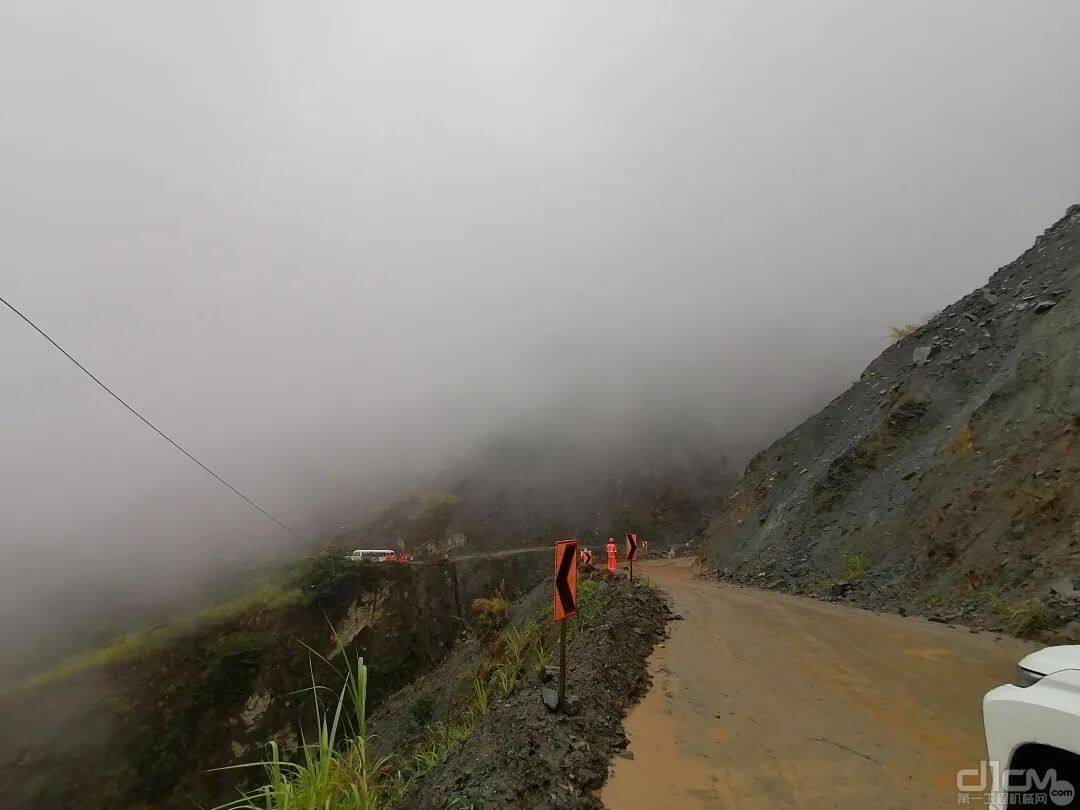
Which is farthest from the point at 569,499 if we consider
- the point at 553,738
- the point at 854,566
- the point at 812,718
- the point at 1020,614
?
the point at 553,738

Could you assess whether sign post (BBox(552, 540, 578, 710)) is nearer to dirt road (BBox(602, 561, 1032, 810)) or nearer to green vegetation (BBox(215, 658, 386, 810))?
dirt road (BBox(602, 561, 1032, 810))

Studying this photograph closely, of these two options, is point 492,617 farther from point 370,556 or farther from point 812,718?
point 370,556

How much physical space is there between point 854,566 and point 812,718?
11838mm

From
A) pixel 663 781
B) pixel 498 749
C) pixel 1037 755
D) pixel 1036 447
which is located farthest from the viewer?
pixel 1036 447

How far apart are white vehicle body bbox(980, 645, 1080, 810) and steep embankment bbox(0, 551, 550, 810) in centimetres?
3584

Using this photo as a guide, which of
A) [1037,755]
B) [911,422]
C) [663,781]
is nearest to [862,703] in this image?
[663,781]

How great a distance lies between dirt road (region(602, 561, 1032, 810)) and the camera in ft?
16.5

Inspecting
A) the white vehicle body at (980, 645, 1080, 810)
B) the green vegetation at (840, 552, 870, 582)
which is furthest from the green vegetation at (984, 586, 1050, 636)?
the white vehicle body at (980, 645, 1080, 810)

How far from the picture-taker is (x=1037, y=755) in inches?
89.6

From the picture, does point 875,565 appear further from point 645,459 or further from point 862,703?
point 645,459

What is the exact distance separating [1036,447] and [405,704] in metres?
28.2

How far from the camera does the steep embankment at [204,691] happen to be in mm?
34656

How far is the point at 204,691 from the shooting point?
3944 cm

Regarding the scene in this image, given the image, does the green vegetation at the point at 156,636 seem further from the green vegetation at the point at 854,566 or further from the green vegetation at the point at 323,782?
the green vegetation at the point at 323,782
